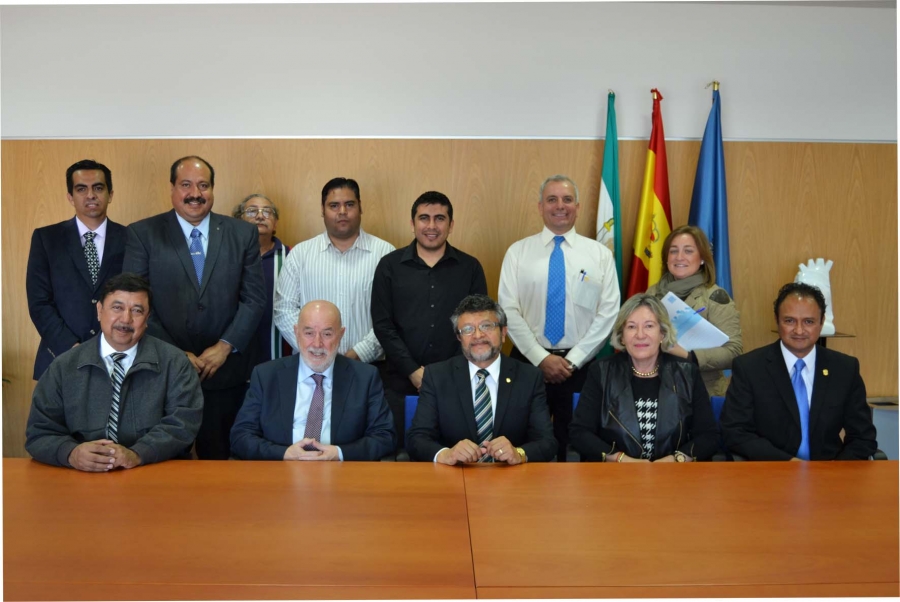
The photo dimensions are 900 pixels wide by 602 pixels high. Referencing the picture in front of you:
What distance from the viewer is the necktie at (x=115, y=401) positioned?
9.19ft

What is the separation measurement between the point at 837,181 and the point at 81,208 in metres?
4.63

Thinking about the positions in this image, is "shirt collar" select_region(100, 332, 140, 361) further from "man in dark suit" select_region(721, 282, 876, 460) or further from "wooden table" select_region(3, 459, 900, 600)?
"man in dark suit" select_region(721, 282, 876, 460)

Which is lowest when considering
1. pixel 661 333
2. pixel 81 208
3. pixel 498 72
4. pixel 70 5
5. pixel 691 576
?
pixel 691 576

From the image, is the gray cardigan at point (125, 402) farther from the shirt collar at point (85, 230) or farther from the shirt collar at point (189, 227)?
the shirt collar at point (85, 230)

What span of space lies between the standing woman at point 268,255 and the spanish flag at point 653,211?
2159 mm

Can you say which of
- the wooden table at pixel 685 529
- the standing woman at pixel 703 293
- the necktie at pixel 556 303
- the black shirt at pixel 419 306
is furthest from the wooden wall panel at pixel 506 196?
the wooden table at pixel 685 529

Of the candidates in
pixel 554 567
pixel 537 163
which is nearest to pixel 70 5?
pixel 537 163

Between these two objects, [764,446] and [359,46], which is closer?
[764,446]

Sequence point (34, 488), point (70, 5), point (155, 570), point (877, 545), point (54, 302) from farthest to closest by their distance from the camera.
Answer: point (70, 5), point (54, 302), point (34, 488), point (877, 545), point (155, 570)

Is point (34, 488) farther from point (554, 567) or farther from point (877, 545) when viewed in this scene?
point (877, 545)

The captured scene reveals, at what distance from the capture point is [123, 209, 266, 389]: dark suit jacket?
371cm

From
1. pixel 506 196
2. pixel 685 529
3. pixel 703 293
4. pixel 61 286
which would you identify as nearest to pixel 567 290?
pixel 703 293

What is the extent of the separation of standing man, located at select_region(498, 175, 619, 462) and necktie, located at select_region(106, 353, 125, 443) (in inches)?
79.0

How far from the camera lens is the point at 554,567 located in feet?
6.07
